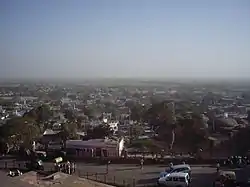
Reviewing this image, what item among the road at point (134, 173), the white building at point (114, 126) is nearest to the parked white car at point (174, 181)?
the road at point (134, 173)

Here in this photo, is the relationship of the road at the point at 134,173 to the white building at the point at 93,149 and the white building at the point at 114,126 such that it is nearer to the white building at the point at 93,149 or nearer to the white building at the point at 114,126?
the white building at the point at 93,149

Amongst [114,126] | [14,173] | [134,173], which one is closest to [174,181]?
[134,173]

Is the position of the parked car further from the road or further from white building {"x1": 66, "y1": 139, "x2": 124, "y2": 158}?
white building {"x1": 66, "y1": 139, "x2": 124, "y2": 158}

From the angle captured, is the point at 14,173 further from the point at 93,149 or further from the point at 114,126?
the point at 114,126

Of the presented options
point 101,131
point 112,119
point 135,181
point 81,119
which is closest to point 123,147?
point 101,131

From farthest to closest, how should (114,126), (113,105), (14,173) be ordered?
(113,105)
(114,126)
(14,173)

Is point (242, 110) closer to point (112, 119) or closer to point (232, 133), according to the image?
point (232, 133)

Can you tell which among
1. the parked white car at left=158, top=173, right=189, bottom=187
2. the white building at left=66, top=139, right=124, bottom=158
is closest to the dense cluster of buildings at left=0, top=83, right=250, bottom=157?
the white building at left=66, top=139, right=124, bottom=158
